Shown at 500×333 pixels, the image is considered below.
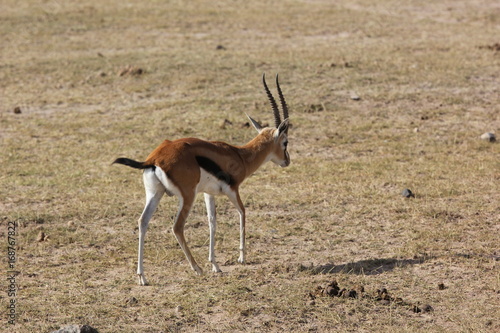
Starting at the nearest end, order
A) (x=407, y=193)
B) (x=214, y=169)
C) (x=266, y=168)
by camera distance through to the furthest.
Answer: (x=214, y=169) < (x=407, y=193) < (x=266, y=168)

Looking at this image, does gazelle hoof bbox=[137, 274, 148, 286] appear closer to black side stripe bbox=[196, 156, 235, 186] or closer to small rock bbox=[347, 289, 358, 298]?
black side stripe bbox=[196, 156, 235, 186]

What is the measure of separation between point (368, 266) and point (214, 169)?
1.80 meters

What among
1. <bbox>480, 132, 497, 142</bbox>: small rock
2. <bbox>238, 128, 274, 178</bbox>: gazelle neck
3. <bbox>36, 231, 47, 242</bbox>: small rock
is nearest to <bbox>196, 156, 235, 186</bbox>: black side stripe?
<bbox>238, 128, 274, 178</bbox>: gazelle neck

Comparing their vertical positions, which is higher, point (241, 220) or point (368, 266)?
point (241, 220)

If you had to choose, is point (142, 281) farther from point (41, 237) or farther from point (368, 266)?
point (368, 266)

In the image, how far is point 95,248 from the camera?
25.8ft

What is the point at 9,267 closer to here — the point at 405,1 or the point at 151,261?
the point at 151,261

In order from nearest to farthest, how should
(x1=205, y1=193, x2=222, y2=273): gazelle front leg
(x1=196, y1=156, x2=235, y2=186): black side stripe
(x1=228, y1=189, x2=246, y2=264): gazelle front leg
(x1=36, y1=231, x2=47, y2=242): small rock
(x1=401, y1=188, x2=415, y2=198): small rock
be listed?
(x1=196, y1=156, x2=235, y2=186): black side stripe < (x1=205, y1=193, x2=222, y2=273): gazelle front leg < (x1=228, y1=189, x2=246, y2=264): gazelle front leg < (x1=36, y1=231, x2=47, y2=242): small rock < (x1=401, y1=188, x2=415, y2=198): small rock

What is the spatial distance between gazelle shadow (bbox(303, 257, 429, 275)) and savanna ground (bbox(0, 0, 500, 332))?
0.09 feet

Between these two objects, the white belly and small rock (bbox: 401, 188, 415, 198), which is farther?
small rock (bbox: 401, 188, 415, 198)

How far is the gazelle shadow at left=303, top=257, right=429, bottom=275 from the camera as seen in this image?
7.10 meters

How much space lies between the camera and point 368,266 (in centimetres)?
725

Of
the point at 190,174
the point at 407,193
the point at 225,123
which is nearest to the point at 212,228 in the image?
the point at 190,174

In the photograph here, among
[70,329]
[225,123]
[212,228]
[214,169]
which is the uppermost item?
[214,169]
